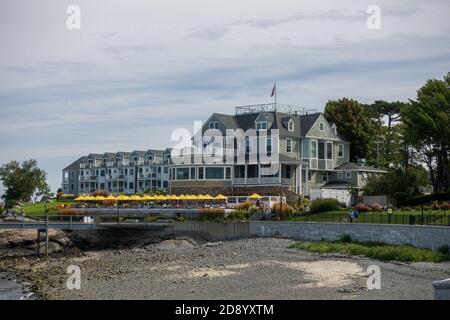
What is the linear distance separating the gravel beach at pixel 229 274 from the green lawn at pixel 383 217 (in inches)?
180

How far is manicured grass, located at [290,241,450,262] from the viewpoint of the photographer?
3797 centimetres

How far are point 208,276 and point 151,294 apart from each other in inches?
219

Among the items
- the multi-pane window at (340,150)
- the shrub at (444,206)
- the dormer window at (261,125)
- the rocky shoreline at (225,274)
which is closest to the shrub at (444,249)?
the rocky shoreline at (225,274)

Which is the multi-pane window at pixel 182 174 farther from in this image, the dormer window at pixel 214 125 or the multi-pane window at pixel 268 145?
the multi-pane window at pixel 268 145

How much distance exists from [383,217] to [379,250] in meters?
9.30

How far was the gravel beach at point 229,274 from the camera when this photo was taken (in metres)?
30.3

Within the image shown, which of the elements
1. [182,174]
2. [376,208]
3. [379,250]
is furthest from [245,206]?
[379,250]

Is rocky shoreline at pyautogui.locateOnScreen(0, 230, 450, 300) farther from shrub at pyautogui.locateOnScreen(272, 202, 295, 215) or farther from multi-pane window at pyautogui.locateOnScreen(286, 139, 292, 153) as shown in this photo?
multi-pane window at pyautogui.locateOnScreen(286, 139, 292, 153)

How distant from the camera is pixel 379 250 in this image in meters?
40.9

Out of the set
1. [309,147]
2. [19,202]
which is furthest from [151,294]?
[19,202]

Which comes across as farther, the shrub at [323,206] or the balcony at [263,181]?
the balcony at [263,181]

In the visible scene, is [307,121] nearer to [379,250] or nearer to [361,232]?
[361,232]

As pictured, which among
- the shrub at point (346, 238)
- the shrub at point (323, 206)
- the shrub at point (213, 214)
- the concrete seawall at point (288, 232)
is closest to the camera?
the concrete seawall at point (288, 232)
